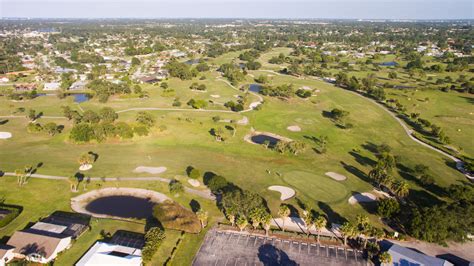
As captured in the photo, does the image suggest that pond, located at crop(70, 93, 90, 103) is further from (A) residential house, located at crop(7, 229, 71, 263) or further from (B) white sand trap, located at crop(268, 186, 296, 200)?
(B) white sand trap, located at crop(268, 186, 296, 200)

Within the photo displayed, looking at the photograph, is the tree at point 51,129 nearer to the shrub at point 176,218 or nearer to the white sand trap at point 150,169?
the white sand trap at point 150,169

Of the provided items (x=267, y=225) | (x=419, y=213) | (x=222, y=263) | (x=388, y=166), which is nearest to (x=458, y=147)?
(x=388, y=166)

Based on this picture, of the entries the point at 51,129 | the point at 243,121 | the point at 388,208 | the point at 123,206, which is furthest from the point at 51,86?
the point at 388,208

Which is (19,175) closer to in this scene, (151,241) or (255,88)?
(151,241)

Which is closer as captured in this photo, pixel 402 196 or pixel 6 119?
pixel 402 196

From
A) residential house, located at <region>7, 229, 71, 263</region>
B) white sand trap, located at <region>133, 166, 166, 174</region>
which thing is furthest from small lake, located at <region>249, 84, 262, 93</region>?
residential house, located at <region>7, 229, 71, 263</region>

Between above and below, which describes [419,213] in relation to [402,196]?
above

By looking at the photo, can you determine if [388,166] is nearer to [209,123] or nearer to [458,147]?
[458,147]
